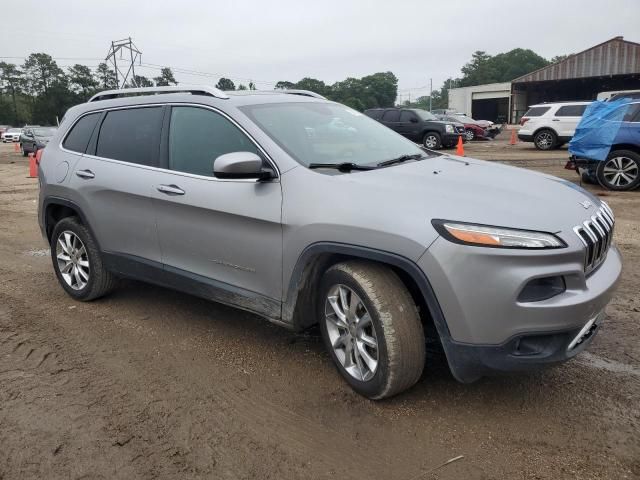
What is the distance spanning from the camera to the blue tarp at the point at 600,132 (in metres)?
9.62

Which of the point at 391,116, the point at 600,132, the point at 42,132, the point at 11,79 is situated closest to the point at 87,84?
the point at 11,79

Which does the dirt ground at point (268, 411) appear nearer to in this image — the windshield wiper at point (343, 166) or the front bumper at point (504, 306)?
the front bumper at point (504, 306)

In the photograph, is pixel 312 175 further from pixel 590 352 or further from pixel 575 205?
pixel 590 352

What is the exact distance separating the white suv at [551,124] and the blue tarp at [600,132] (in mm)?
8923

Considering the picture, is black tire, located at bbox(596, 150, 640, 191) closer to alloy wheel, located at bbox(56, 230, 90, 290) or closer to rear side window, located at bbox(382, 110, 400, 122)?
alloy wheel, located at bbox(56, 230, 90, 290)

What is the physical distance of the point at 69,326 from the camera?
14.2 feet

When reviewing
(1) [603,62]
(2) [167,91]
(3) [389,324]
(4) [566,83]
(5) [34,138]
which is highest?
(1) [603,62]

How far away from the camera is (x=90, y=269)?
15.1ft

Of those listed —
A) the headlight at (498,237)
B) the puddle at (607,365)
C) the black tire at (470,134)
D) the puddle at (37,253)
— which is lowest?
the puddle at (607,365)

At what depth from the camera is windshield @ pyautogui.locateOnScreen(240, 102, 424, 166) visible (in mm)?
3424

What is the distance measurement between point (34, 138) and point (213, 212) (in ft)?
84.6

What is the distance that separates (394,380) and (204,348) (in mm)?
1577

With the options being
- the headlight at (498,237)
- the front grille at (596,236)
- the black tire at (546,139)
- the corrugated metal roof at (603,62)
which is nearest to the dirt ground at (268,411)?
the front grille at (596,236)

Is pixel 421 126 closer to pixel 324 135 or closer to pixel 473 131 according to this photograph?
pixel 473 131
